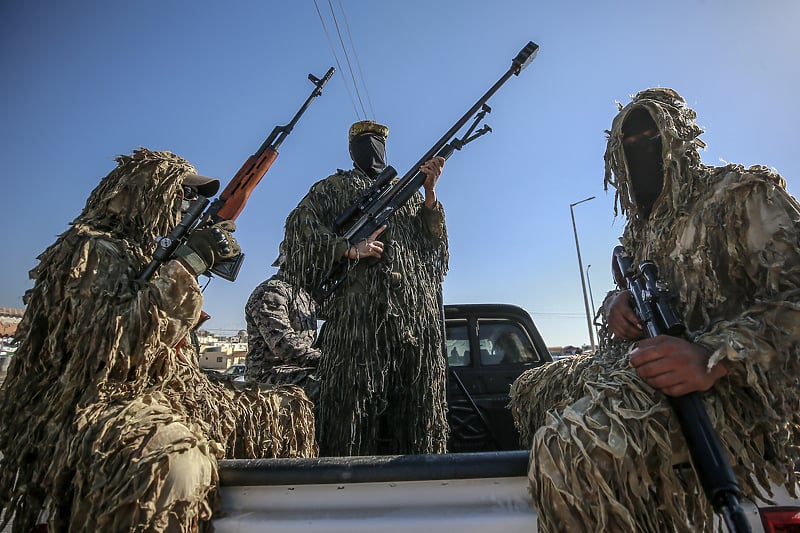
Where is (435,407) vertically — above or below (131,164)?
below

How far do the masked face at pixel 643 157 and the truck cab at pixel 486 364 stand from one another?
181 centimetres

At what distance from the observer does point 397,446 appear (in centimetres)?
222

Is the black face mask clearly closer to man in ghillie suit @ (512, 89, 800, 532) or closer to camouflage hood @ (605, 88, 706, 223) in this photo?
camouflage hood @ (605, 88, 706, 223)

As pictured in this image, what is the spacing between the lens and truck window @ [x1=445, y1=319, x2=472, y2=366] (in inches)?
138

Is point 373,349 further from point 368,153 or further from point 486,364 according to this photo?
point 486,364

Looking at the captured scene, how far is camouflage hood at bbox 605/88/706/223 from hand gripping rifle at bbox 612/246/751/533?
34cm

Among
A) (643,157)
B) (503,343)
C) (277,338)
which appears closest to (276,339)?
(277,338)

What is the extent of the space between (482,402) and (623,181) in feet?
6.76

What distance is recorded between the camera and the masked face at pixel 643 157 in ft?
5.52

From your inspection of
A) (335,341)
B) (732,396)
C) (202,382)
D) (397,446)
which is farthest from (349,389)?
(732,396)

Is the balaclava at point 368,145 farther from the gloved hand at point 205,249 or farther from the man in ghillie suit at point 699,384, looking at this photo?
the man in ghillie suit at point 699,384

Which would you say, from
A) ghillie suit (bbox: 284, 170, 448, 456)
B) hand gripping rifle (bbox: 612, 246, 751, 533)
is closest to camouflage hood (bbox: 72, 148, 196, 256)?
ghillie suit (bbox: 284, 170, 448, 456)

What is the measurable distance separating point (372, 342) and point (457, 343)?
1.52 m

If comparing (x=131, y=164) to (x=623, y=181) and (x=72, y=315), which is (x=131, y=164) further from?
(x=623, y=181)
